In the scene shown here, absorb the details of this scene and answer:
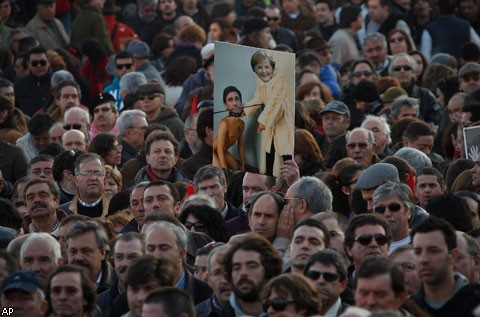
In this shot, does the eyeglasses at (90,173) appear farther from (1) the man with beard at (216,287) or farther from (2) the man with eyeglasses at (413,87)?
(2) the man with eyeglasses at (413,87)

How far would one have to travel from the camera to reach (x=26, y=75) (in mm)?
21844

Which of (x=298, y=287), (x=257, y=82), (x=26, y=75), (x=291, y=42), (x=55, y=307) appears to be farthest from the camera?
(x=291, y=42)

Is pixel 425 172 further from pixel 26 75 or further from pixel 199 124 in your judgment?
pixel 26 75

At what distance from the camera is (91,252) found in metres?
13.0

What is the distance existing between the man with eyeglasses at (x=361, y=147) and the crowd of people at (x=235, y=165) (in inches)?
0.8

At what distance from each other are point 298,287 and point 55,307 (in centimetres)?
200

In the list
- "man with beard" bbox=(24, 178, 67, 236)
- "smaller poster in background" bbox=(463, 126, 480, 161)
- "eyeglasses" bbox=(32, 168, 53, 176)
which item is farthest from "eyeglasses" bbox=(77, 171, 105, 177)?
"smaller poster in background" bbox=(463, 126, 480, 161)

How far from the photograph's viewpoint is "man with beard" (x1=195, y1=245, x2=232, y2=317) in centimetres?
1200

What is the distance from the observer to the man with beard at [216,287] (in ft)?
39.4

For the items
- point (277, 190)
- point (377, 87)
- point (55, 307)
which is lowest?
point (55, 307)

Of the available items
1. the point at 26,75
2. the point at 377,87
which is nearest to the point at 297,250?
the point at 377,87

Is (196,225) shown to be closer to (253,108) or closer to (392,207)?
(253,108)

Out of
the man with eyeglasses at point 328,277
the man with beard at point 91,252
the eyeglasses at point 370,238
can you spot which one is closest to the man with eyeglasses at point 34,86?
the man with beard at point 91,252

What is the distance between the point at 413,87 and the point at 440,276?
9996 millimetres
